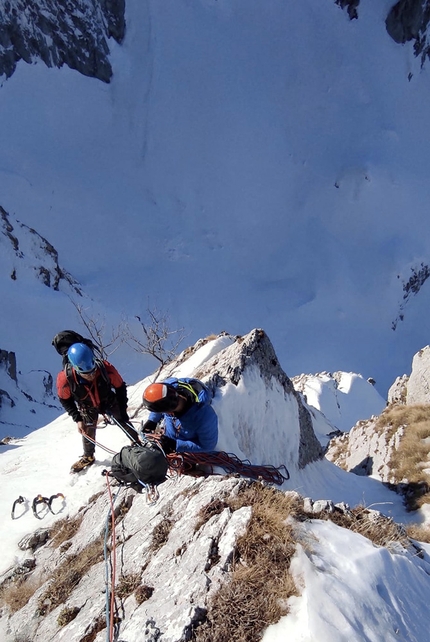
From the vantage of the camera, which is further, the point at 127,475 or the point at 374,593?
the point at 127,475

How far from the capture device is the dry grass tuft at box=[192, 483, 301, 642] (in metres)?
2.58

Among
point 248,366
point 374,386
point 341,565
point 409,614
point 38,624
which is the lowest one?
point 409,614

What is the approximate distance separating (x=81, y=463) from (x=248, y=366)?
3904 millimetres

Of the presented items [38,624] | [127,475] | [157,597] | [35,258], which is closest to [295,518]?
[157,597]

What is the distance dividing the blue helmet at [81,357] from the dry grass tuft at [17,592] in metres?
2.62

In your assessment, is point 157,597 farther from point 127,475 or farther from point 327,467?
point 327,467

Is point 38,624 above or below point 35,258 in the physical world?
below

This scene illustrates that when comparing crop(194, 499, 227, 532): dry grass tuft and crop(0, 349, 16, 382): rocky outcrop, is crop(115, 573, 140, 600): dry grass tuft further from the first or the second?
crop(0, 349, 16, 382): rocky outcrop

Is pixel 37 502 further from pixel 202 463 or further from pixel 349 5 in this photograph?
pixel 349 5

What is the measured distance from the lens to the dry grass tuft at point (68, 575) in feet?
12.6

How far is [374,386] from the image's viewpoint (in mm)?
38562

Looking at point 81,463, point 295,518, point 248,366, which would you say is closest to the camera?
point 295,518

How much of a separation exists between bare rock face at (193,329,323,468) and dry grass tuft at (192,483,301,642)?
12.9ft

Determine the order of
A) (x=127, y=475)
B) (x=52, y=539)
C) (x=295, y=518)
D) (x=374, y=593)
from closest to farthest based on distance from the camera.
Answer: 1. (x=374, y=593)
2. (x=295, y=518)
3. (x=127, y=475)
4. (x=52, y=539)
